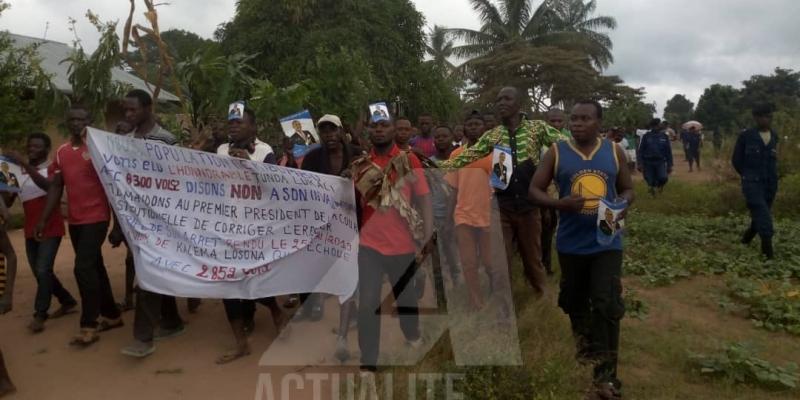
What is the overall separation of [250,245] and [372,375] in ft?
4.46

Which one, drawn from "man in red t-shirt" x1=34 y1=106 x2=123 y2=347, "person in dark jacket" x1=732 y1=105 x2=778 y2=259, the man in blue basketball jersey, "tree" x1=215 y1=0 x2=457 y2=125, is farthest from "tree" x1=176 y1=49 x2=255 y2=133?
"tree" x1=215 y1=0 x2=457 y2=125

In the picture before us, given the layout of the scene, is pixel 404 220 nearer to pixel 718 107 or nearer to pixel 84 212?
pixel 84 212

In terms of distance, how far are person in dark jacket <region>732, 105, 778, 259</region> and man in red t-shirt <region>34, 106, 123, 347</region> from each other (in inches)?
271

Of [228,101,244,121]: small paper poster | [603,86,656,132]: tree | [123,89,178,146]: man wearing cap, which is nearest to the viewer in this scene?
[123,89,178,146]: man wearing cap

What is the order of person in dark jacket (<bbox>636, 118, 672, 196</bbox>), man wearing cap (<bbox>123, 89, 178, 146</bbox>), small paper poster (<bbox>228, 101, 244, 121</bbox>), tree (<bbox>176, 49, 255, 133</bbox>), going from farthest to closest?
person in dark jacket (<bbox>636, 118, 672, 196</bbox>) < tree (<bbox>176, 49, 255, 133</bbox>) < small paper poster (<bbox>228, 101, 244, 121</bbox>) < man wearing cap (<bbox>123, 89, 178, 146</bbox>)

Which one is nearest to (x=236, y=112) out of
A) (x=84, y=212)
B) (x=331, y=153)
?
(x=331, y=153)

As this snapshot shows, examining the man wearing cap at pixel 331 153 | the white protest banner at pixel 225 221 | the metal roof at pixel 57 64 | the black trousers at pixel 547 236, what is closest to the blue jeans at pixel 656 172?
the black trousers at pixel 547 236

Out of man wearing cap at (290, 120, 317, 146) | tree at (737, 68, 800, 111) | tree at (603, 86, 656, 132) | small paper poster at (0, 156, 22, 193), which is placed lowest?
small paper poster at (0, 156, 22, 193)

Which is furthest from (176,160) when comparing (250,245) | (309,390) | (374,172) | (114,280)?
(114,280)

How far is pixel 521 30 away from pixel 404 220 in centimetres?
3022

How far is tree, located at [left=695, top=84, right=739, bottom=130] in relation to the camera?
4476 centimetres

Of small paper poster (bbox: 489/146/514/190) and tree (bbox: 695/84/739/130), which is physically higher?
tree (bbox: 695/84/739/130)

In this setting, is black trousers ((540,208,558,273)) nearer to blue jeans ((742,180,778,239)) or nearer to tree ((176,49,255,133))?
blue jeans ((742,180,778,239))

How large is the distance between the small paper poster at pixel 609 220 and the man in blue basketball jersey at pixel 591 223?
0.29 ft
